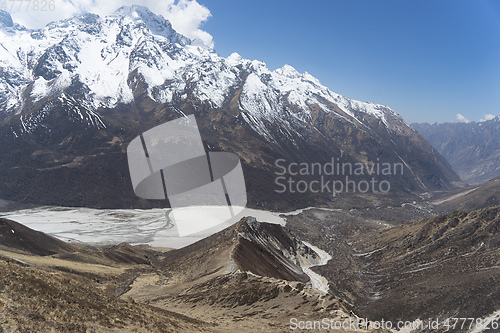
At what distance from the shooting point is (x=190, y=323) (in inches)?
991

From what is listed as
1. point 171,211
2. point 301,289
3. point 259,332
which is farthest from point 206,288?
point 171,211

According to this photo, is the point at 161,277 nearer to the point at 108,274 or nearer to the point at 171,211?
the point at 108,274

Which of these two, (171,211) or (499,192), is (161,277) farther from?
(499,192)

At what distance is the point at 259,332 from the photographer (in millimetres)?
24766

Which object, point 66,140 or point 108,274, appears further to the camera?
point 66,140

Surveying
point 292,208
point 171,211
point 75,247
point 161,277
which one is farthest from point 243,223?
point 292,208

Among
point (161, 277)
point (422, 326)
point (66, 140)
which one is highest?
point (66, 140)

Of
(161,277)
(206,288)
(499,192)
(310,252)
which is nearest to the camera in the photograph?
(206,288)

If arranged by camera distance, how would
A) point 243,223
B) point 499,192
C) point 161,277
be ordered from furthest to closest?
point 499,192, point 243,223, point 161,277

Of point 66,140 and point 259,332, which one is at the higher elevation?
point 66,140

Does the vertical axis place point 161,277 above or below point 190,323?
below

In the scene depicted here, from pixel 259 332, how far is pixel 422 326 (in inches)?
1381

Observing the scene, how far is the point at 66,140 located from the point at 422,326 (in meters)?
212

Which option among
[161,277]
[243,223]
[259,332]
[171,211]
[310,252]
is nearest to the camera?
[259,332]
